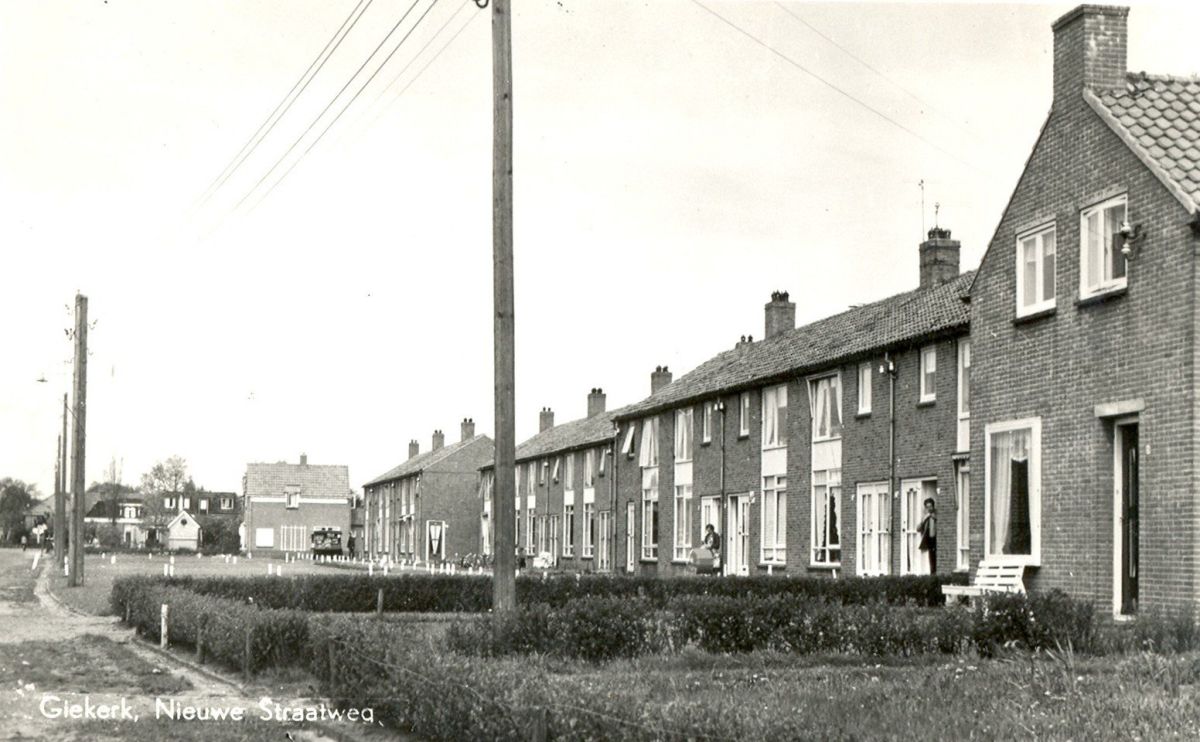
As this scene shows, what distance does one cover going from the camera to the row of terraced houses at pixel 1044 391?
61.8 ft

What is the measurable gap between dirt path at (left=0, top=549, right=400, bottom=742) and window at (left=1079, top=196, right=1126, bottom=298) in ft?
39.9

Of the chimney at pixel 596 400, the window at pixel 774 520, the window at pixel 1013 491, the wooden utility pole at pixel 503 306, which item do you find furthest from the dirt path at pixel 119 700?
the chimney at pixel 596 400

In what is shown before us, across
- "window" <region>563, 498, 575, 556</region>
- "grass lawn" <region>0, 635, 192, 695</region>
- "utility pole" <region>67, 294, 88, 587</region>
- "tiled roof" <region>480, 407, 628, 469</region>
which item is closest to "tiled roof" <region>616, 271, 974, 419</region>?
"tiled roof" <region>480, 407, 628, 469</region>

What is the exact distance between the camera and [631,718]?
9.01m

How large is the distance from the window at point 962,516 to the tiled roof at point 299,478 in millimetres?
98404

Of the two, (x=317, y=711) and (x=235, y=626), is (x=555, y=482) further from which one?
(x=317, y=711)

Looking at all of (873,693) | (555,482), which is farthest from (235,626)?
(555,482)

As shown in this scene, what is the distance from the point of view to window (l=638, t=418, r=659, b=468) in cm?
5025

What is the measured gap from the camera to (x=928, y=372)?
3120 centimetres

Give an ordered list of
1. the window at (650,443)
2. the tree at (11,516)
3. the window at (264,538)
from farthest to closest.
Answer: the tree at (11,516), the window at (264,538), the window at (650,443)

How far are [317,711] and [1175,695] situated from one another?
834cm

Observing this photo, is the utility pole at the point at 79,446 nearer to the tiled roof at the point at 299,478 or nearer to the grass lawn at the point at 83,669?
the grass lawn at the point at 83,669

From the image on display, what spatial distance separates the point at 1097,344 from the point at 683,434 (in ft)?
88.5

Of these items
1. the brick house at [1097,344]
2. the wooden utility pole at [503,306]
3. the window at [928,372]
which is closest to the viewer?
the wooden utility pole at [503,306]
